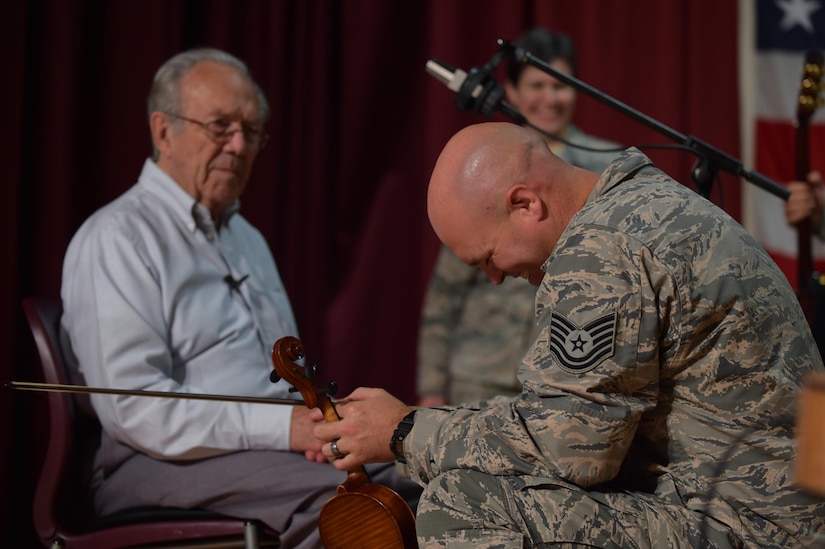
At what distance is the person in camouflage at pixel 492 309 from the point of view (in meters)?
3.25

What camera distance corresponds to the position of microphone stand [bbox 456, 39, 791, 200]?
2207mm

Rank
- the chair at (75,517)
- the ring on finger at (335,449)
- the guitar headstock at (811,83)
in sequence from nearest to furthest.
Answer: the ring on finger at (335,449), the chair at (75,517), the guitar headstock at (811,83)

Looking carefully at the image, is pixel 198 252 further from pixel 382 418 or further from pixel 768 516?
pixel 768 516

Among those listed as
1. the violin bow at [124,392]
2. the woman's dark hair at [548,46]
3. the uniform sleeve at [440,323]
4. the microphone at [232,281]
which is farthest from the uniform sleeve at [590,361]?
the woman's dark hair at [548,46]

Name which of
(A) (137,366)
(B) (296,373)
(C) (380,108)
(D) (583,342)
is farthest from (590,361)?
(C) (380,108)

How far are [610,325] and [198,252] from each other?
1.30 meters

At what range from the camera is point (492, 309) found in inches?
129

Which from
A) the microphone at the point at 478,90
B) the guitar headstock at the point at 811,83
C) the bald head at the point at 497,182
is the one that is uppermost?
the guitar headstock at the point at 811,83

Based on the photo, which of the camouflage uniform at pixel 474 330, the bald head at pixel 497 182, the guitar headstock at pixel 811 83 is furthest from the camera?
the camouflage uniform at pixel 474 330

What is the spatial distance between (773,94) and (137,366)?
306 centimetres

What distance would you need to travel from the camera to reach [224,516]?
7.30ft

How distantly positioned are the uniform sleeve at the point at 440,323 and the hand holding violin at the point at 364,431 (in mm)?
1410

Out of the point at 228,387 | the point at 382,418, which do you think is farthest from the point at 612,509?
the point at 228,387

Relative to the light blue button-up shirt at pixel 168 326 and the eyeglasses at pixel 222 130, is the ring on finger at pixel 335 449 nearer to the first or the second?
the light blue button-up shirt at pixel 168 326
